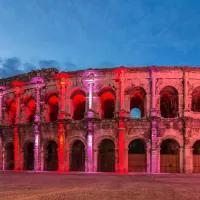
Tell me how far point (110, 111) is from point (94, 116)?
6996mm

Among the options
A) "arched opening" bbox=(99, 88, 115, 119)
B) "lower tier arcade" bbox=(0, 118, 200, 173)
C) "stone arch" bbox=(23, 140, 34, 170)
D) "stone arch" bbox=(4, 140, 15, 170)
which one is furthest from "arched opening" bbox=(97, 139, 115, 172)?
"stone arch" bbox=(4, 140, 15, 170)

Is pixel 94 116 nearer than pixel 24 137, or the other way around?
pixel 94 116

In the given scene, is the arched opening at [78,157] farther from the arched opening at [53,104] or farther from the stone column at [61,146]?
the arched opening at [53,104]

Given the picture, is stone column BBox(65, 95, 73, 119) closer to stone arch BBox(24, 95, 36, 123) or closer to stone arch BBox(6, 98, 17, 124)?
stone arch BBox(24, 95, 36, 123)

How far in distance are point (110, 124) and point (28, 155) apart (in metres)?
10.1

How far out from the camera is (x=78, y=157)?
32.6 meters

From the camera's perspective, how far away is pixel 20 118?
3506cm

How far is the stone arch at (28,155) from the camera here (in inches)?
1357

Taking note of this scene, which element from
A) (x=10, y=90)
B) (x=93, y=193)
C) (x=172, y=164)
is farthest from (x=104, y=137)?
(x=93, y=193)

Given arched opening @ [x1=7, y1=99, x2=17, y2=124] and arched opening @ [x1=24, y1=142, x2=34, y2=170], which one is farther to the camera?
arched opening @ [x1=7, y1=99, x2=17, y2=124]

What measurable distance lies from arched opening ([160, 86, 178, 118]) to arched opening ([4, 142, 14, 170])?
16.7 metres

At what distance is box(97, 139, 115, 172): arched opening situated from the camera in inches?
1242

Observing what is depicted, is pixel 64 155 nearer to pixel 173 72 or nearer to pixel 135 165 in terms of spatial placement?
pixel 135 165

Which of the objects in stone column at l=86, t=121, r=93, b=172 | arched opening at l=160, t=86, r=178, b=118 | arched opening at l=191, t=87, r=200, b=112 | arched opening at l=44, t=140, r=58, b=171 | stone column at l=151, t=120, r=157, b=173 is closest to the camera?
stone column at l=151, t=120, r=157, b=173
